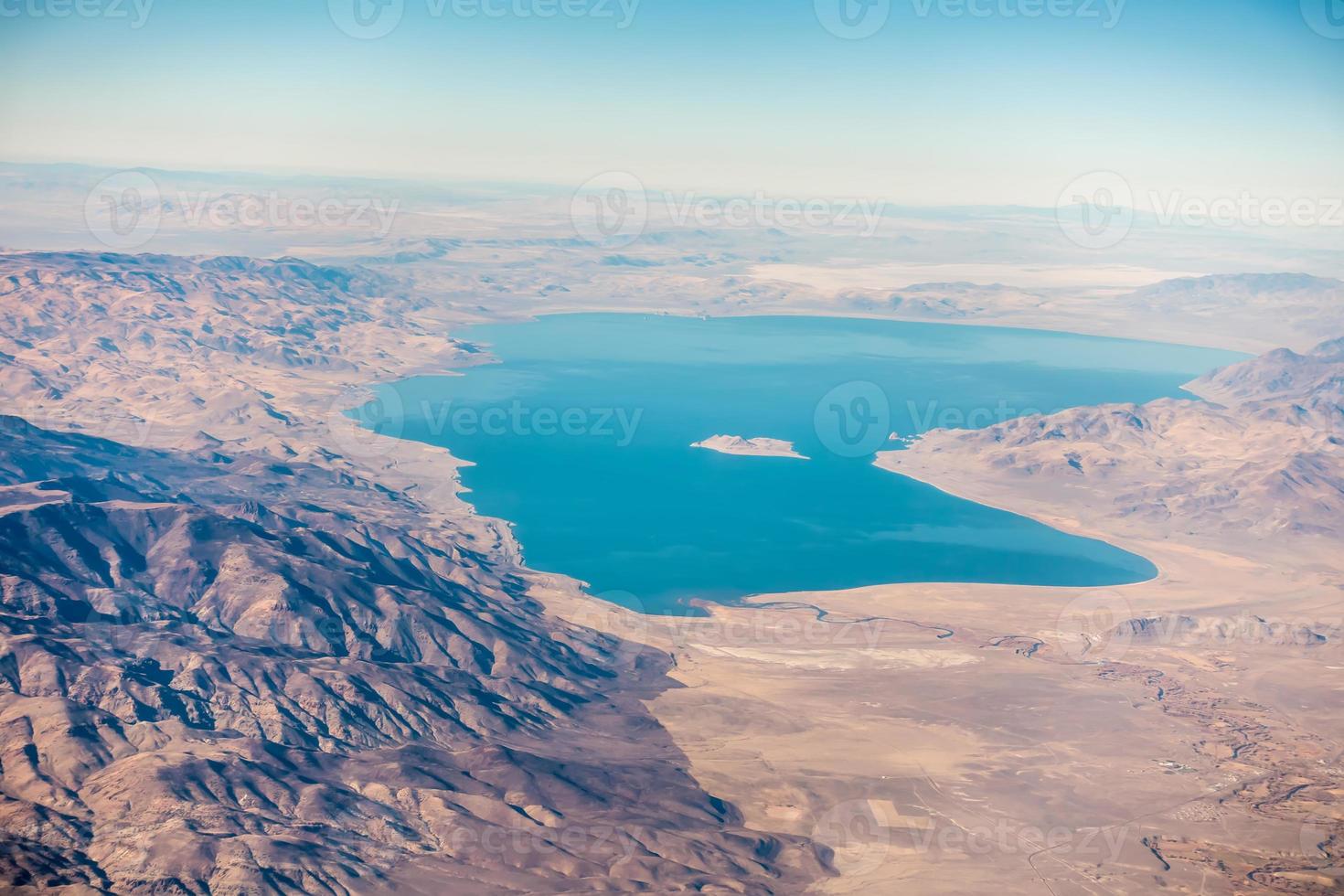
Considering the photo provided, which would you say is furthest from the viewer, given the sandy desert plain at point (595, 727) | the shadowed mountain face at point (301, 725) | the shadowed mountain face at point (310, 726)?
the sandy desert plain at point (595, 727)

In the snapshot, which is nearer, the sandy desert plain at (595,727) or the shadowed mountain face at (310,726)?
the shadowed mountain face at (310,726)

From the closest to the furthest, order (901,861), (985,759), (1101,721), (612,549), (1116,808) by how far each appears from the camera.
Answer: (901,861), (1116,808), (985,759), (1101,721), (612,549)

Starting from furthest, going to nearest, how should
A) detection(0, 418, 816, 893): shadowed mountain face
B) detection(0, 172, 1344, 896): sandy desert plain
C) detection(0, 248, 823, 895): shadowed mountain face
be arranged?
detection(0, 172, 1344, 896): sandy desert plain → detection(0, 418, 816, 893): shadowed mountain face → detection(0, 248, 823, 895): shadowed mountain face

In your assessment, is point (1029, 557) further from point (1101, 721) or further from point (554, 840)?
point (554, 840)

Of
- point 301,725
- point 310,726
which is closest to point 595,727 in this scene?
point 310,726

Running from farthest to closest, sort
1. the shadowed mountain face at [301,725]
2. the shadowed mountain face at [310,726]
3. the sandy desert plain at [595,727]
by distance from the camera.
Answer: the sandy desert plain at [595,727], the shadowed mountain face at [301,725], the shadowed mountain face at [310,726]

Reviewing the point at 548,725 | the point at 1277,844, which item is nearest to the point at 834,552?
the point at 548,725

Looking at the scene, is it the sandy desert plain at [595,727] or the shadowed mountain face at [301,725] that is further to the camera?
the sandy desert plain at [595,727]

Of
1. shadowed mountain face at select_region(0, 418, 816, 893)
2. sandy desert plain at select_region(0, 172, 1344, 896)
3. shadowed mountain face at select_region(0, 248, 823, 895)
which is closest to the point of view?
shadowed mountain face at select_region(0, 248, 823, 895)

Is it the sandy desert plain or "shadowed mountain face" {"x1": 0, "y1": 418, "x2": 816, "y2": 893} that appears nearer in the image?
"shadowed mountain face" {"x1": 0, "y1": 418, "x2": 816, "y2": 893}
